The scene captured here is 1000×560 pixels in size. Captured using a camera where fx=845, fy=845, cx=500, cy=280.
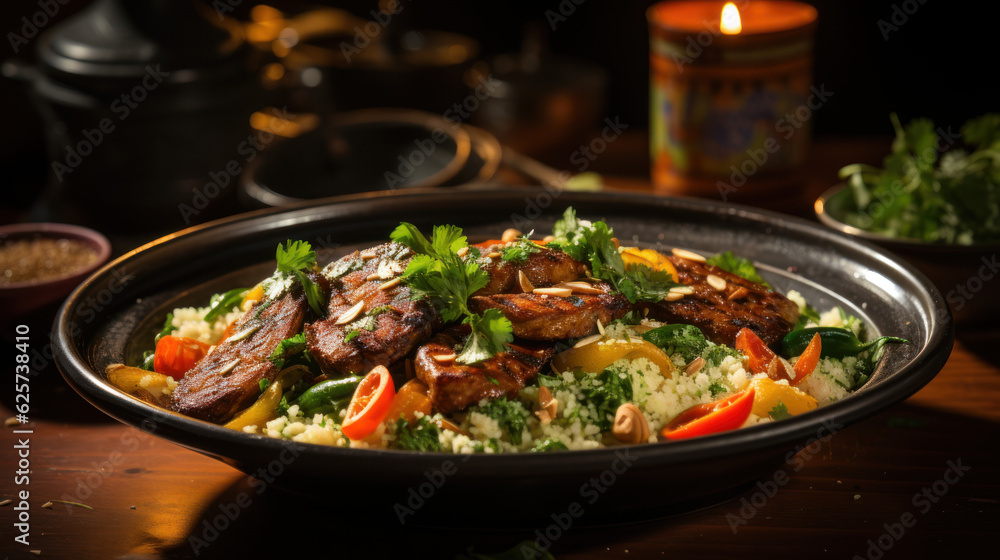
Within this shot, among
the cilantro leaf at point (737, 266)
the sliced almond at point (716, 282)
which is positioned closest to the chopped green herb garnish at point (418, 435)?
the sliced almond at point (716, 282)

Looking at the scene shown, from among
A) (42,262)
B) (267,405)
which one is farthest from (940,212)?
(42,262)

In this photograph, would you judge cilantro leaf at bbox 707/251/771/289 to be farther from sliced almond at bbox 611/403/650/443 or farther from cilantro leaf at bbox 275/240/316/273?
cilantro leaf at bbox 275/240/316/273

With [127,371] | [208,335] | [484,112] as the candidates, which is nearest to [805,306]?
[208,335]

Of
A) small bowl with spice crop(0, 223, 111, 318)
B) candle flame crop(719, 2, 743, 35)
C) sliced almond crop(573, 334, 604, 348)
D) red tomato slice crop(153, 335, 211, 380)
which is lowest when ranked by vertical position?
small bowl with spice crop(0, 223, 111, 318)

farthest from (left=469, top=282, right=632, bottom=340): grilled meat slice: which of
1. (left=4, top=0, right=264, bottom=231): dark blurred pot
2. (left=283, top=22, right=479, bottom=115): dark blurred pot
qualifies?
(left=283, top=22, right=479, bottom=115): dark blurred pot

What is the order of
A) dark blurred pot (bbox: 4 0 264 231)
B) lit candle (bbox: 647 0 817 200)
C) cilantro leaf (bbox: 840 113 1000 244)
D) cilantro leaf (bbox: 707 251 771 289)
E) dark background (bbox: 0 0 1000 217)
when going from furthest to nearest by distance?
dark background (bbox: 0 0 1000 217) → dark blurred pot (bbox: 4 0 264 231) → lit candle (bbox: 647 0 817 200) → cilantro leaf (bbox: 840 113 1000 244) → cilantro leaf (bbox: 707 251 771 289)

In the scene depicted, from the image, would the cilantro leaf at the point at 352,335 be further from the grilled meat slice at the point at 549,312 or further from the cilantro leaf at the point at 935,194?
the cilantro leaf at the point at 935,194

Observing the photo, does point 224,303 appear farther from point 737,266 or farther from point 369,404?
point 737,266
